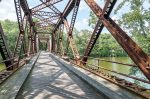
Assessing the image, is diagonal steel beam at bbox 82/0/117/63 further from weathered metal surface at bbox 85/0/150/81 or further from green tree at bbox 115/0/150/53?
green tree at bbox 115/0/150/53

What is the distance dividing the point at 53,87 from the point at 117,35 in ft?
10.5

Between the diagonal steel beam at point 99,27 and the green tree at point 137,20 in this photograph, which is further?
the green tree at point 137,20

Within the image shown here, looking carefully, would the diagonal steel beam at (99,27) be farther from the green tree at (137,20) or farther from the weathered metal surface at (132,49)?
the green tree at (137,20)

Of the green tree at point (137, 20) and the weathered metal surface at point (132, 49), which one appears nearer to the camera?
the weathered metal surface at point (132, 49)

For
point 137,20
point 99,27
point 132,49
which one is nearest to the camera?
point 132,49

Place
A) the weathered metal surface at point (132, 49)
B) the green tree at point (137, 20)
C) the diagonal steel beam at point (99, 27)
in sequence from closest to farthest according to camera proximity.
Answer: the weathered metal surface at point (132, 49) → the diagonal steel beam at point (99, 27) → the green tree at point (137, 20)

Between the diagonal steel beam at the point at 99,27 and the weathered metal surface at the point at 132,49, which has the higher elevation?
the diagonal steel beam at the point at 99,27

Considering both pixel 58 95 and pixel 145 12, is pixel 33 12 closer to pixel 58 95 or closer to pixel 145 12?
pixel 145 12

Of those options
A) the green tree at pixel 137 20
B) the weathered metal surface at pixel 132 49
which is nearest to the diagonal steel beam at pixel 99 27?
the weathered metal surface at pixel 132 49

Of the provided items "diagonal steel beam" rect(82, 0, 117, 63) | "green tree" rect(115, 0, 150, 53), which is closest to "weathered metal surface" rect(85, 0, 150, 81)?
"diagonal steel beam" rect(82, 0, 117, 63)

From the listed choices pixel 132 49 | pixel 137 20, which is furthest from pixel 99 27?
pixel 137 20

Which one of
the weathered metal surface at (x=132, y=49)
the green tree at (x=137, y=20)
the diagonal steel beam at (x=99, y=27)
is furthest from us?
the green tree at (x=137, y=20)

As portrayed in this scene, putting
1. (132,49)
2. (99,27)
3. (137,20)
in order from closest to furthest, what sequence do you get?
→ (132,49) < (99,27) < (137,20)

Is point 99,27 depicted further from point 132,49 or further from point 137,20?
point 137,20
